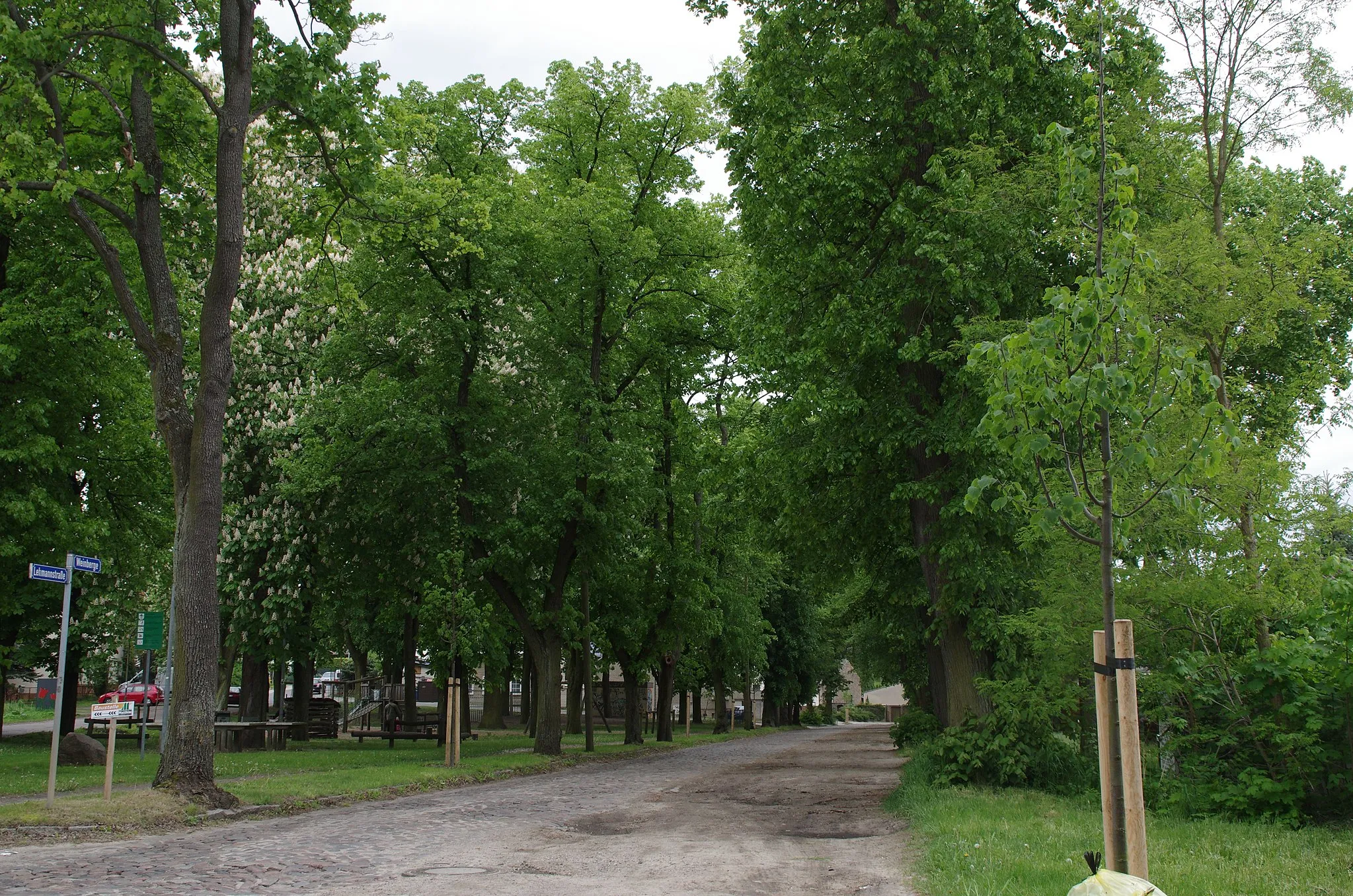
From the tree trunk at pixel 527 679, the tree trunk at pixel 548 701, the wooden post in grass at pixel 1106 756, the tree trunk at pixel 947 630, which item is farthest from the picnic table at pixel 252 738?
the wooden post in grass at pixel 1106 756

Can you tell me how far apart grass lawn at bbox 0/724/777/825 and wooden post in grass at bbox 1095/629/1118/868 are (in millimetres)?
9829

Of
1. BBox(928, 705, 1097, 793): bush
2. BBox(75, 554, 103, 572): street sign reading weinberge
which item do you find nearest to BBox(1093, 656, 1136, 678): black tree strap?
BBox(928, 705, 1097, 793): bush

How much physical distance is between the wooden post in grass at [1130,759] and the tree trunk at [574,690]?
30.7 m

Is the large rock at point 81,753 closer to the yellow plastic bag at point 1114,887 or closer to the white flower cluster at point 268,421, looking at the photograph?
the white flower cluster at point 268,421

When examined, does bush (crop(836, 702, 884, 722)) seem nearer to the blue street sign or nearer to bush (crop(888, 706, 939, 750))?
bush (crop(888, 706, 939, 750))

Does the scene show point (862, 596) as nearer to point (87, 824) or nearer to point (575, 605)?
point (575, 605)

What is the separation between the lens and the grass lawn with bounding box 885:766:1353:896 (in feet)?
23.1

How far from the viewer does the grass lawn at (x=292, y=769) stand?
503 inches

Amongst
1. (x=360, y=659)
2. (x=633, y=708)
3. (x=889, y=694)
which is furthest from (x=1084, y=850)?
(x=889, y=694)

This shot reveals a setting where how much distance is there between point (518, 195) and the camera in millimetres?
24188

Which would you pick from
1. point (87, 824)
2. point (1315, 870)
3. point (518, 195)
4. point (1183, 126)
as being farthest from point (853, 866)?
point (518, 195)

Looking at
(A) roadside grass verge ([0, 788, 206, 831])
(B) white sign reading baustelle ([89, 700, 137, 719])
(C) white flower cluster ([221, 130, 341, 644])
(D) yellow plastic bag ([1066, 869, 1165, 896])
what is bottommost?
(A) roadside grass verge ([0, 788, 206, 831])

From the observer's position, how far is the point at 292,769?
61.4 ft

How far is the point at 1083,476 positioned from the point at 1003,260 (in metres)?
9.24
